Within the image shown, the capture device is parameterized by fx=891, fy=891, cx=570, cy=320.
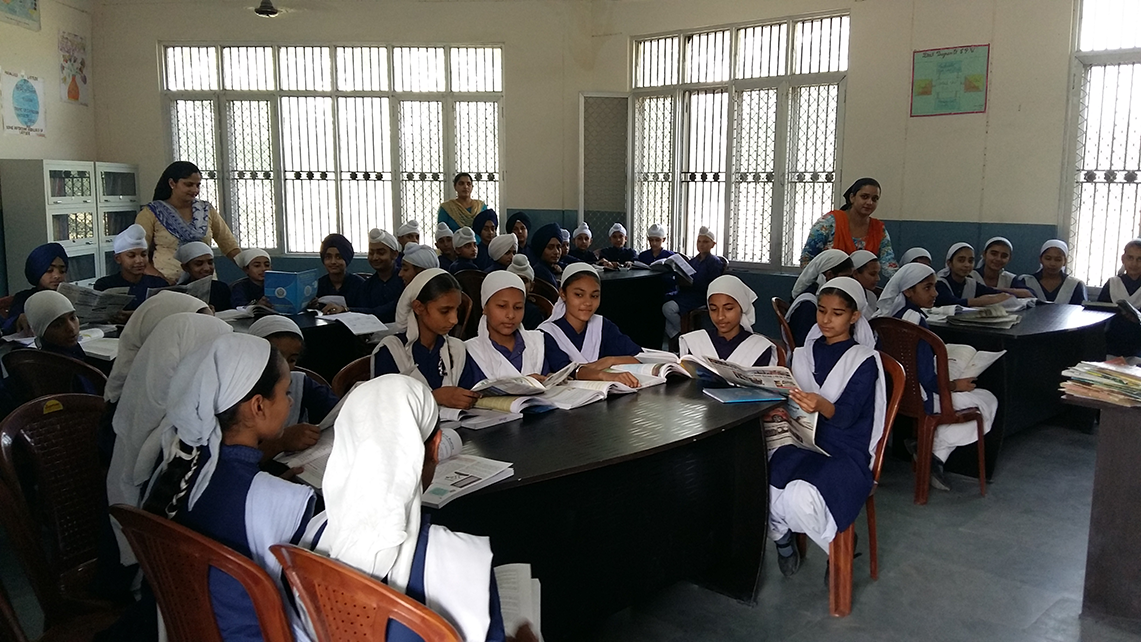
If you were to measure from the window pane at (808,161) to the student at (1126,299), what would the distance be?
2.36 m

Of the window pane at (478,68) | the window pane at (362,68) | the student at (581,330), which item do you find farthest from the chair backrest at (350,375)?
the window pane at (362,68)

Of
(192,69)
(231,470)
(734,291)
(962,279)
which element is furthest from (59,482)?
(192,69)

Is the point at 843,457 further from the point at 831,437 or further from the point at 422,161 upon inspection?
the point at 422,161

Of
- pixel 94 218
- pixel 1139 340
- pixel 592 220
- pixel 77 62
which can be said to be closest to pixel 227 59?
pixel 77 62

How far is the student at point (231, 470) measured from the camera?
1651 mm

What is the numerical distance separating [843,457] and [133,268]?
12.6ft

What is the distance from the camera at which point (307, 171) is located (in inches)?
357

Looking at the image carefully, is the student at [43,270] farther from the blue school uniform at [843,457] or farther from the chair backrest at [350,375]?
the blue school uniform at [843,457]

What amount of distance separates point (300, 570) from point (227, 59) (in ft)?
28.0

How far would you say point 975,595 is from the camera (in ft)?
10.3

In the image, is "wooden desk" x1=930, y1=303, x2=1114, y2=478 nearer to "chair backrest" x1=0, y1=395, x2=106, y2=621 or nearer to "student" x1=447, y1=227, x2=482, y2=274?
"student" x1=447, y1=227, x2=482, y2=274

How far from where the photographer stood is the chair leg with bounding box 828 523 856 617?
116 inches

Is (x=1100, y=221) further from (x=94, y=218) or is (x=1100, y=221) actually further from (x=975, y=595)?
(x=94, y=218)

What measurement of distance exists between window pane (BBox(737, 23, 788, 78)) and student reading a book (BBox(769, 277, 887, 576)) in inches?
192
